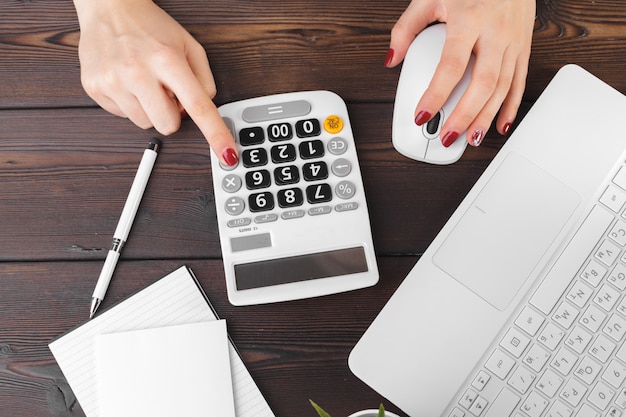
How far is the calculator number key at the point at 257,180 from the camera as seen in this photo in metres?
0.59

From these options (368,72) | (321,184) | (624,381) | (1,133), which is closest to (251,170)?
(321,184)

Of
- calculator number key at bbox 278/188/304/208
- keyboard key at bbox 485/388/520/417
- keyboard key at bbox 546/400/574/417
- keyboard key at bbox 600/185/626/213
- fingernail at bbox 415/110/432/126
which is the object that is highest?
fingernail at bbox 415/110/432/126

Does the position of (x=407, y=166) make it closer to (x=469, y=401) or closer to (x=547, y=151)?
(x=547, y=151)

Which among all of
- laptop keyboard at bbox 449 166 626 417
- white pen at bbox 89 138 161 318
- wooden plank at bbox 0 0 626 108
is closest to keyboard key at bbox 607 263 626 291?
laptop keyboard at bbox 449 166 626 417

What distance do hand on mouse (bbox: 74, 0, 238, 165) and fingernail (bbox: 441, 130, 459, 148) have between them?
22 cm

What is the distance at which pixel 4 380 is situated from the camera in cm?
58

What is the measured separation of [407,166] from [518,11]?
0.68ft

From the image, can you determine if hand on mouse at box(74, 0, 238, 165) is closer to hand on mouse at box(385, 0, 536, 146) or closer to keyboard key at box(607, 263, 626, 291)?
hand on mouse at box(385, 0, 536, 146)

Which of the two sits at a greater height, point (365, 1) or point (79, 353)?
point (365, 1)

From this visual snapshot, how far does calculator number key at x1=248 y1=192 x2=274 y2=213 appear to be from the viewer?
0.58 meters

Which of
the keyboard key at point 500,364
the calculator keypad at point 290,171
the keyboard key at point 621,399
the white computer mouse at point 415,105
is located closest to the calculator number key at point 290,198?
the calculator keypad at point 290,171

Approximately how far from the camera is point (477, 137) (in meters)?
0.60

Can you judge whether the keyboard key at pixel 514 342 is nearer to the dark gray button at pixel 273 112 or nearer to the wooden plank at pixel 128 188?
the wooden plank at pixel 128 188

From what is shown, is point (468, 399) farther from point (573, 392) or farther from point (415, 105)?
point (415, 105)
